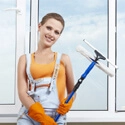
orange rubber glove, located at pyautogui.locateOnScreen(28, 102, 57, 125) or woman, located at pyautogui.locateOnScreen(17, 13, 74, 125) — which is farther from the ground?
woman, located at pyautogui.locateOnScreen(17, 13, 74, 125)

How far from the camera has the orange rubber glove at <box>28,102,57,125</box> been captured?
4.14ft

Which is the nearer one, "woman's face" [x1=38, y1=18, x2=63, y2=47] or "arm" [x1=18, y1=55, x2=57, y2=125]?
"arm" [x1=18, y1=55, x2=57, y2=125]

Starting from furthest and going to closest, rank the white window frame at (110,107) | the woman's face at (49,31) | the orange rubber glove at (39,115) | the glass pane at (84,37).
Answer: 1. the glass pane at (84,37)
2. the white window frame at (110,107)
3. the woman's face at (49,31)
4. the orange rubber glove at (39,115)

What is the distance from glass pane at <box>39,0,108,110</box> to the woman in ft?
1.24

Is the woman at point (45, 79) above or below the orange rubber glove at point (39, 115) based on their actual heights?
above

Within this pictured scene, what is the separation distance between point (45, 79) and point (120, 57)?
0.64 meters

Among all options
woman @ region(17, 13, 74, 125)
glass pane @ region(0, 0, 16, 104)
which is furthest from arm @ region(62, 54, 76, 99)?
glass pane @ region(0, 0, 16, 104)

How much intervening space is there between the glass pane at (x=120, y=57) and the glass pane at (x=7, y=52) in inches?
24.8

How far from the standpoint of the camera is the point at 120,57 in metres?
1.82

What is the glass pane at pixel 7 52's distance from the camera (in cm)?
177

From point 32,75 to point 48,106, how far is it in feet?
0.53

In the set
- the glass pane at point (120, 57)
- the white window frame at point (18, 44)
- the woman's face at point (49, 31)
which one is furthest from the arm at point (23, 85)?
the glass pane at point (120, 57)

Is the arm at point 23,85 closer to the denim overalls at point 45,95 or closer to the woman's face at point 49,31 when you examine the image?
the denim overalls at point 45,95

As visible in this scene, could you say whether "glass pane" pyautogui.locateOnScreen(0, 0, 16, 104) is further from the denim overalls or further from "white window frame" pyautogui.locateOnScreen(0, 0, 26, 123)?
the denim overalls
